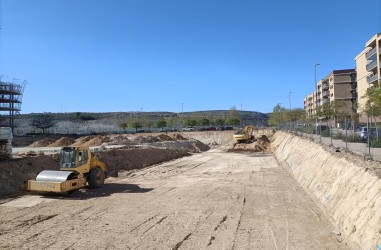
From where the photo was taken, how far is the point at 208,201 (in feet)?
48.4

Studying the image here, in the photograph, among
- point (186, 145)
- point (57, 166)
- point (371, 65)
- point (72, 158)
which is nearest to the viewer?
point (72, 158)

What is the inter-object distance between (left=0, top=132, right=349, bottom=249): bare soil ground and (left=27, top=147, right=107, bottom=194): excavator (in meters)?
0.51

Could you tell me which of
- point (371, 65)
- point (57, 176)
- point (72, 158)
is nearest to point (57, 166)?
point (72, 158)

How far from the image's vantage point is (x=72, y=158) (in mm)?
17031

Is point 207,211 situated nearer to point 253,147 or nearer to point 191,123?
point 253,147

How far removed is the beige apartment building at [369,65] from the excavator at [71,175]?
51.5 meters

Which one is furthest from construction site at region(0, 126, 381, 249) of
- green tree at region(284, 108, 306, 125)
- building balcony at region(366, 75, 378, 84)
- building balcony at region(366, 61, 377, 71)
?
green tree at region(284, 108, 306, 125)

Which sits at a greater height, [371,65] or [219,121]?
[371,65]

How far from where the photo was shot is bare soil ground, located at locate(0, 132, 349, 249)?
9.48 meters

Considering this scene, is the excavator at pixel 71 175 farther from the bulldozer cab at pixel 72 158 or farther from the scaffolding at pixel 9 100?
the scaffolding at pixel 9 100

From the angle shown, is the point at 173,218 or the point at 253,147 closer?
the point at 173,218

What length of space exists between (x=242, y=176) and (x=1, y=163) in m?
14.1

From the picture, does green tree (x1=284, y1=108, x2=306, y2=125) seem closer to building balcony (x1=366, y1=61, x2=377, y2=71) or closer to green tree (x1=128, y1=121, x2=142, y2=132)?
building balcony (x1=366, y1=61, x2=377, y2=71)

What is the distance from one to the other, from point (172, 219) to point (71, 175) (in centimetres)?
649
